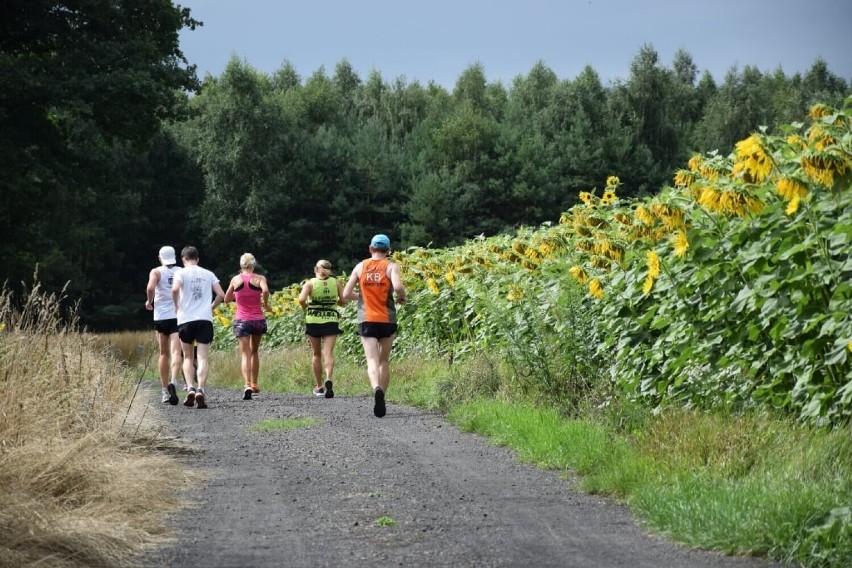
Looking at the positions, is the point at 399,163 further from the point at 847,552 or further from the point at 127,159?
the point at 847,552

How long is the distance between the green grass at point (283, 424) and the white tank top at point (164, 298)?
3332 mm

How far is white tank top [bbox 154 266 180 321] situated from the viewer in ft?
48.7

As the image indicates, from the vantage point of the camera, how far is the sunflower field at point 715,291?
720cm

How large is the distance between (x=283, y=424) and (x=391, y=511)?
5.02m

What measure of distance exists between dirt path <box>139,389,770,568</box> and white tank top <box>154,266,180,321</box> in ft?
13.3

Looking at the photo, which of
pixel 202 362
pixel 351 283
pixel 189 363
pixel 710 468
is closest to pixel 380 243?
pixel 351 283

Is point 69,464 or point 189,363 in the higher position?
point 189,363

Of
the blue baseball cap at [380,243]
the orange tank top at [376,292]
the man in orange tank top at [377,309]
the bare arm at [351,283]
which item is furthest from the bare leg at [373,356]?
the blue baseball cap at [380,243]

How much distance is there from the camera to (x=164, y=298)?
14859 mm

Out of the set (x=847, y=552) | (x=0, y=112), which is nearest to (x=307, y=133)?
(x=0, y=112)

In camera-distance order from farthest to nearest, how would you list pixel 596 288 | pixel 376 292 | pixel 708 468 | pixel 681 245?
pixel 376 292
pixel 596 288
pixel 681 245
pixel 708 468

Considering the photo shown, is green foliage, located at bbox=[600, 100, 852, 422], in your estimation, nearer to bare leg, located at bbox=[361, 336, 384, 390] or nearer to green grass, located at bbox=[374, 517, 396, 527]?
green grass, located at bbox=[374, 517, 396, 527]

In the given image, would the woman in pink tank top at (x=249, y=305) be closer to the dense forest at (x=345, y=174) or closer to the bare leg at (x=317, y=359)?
the bare leg at (x=317, y=359)

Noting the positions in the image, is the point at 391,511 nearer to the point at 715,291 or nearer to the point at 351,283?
the point at 715,291
